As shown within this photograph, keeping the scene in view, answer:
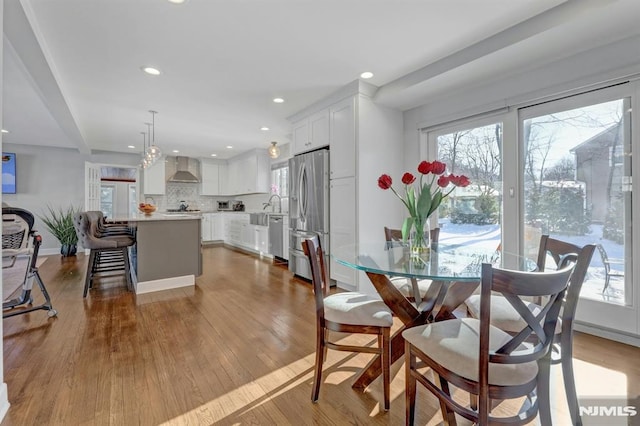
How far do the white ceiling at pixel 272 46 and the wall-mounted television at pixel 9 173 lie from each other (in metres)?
3.08

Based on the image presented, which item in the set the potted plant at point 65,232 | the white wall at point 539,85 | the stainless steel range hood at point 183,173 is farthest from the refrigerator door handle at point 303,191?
the potted plant at point 65,232

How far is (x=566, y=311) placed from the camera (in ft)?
4.02

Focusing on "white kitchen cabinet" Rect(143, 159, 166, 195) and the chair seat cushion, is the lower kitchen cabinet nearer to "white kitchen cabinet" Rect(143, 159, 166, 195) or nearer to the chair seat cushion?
"white kitchen cabinet" Rect(143, 159, 166, 195)

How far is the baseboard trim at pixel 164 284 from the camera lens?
11.7 feet

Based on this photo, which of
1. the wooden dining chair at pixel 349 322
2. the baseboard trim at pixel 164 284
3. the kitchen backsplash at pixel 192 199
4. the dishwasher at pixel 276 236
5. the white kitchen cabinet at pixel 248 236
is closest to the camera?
the wooden dining chair at pixel 349 322

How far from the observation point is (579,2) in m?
1.97

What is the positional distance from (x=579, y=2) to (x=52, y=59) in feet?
14.1

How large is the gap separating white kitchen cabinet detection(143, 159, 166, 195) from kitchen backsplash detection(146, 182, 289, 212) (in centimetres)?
37

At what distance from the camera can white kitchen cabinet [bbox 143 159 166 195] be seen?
7.34m

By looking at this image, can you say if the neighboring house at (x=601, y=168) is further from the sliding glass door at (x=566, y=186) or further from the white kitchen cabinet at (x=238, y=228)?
the white kitchen cabinet at (x=238, y=228)

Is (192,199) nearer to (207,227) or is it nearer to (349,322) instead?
(207,227)

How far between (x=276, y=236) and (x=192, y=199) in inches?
154

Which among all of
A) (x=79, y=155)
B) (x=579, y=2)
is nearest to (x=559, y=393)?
(x=579, y=2)

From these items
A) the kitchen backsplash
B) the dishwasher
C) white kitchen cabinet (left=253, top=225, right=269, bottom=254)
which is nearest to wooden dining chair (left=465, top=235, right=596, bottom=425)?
the dishwasher
